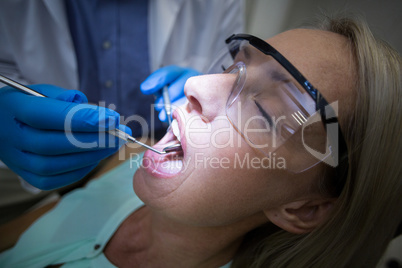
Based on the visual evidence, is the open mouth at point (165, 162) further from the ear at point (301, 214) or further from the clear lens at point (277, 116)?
the ear at point (301, 214)

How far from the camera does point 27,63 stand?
131 centimetres

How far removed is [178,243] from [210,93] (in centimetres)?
59

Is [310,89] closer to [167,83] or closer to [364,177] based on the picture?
[364,177]

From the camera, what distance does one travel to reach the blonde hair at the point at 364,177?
747mm

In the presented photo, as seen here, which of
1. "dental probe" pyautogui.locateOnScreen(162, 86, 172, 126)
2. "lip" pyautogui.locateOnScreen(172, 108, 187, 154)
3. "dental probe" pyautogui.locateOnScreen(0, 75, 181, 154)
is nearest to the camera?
"dental probe" pyautogui.locateOnScreen(0, 75, 181, 154)

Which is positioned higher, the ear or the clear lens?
the clear lens

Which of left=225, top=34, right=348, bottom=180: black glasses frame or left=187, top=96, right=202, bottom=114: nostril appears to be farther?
left=187, top=96, right=202, bottom=114: nostril

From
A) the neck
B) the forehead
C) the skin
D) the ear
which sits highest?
the forehead

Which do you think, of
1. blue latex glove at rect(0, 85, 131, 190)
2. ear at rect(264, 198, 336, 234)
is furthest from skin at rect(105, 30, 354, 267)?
blue latex glove at rect(0, 85, 131, 190)

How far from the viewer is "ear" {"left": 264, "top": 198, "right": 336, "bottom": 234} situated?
0.84 meters

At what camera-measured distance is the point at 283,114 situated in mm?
727

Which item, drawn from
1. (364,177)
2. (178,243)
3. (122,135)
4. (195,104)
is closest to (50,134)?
(122,135)

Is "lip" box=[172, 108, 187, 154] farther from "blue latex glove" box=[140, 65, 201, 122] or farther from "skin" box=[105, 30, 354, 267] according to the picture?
"blue latex glove" box=[140, 65, 201, 122]

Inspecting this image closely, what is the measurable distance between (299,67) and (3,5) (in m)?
1.40
